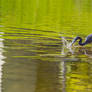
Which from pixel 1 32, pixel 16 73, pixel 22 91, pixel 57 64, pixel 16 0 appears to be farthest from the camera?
pixel 16 0

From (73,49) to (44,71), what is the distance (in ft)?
11.6

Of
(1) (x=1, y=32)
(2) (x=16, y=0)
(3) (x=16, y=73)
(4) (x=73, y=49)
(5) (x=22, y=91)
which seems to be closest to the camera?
(5) (x=22, y=91)

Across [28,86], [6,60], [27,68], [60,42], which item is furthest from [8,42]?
[28,86]

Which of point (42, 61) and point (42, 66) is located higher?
point (42, 61)

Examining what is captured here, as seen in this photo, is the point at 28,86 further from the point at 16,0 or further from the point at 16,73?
the point at 16,0

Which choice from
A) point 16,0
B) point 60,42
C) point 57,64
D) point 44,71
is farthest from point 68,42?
point 16,0

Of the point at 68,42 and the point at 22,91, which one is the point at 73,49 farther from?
the point at 22,91

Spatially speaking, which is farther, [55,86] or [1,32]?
[1,32]

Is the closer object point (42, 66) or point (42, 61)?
point (42, 66)

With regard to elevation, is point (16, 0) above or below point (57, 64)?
above

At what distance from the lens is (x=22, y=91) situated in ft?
25.6

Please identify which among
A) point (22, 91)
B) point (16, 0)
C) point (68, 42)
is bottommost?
point (22, 91)

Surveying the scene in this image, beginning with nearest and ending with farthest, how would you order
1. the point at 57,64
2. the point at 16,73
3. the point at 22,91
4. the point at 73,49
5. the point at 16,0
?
1. the point at 22,91
2. the point at 16,73
3. the point at 57,64
4. the point at 73,49
5. the point at 16,0

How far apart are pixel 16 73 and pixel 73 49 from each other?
4038 millimetres
